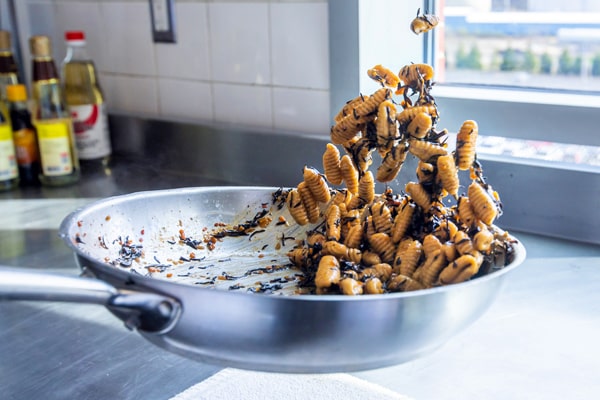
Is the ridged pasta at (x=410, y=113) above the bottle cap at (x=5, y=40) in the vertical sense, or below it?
below

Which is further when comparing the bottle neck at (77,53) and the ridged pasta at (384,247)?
the bottle neck at (77,53)

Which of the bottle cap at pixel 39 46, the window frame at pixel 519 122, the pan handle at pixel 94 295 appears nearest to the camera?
the pan handle at pixel 94 295

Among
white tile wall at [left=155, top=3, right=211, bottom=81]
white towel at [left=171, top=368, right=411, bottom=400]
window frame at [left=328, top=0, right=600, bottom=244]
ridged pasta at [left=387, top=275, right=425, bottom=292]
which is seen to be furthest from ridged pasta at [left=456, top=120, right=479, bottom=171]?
white tile wall at [left=155, top=3, right=211, bottom=81]

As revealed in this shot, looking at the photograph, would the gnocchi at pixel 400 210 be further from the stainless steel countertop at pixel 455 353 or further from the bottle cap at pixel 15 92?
the bottle cap at pixel 15 92

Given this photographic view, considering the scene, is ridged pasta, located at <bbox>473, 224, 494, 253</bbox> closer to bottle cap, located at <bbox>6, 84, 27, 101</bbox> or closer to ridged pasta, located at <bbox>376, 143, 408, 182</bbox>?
ridged pasta, located at <bbox>376, 143, 408, 182</bbox>

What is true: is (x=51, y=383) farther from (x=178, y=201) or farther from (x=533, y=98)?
(x=533, y=98)

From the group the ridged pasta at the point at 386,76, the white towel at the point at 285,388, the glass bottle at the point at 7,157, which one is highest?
the ridged pasta at the point at 386,76

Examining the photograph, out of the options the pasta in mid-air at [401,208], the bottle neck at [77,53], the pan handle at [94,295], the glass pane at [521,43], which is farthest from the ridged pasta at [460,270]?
the bottle neck at [77,53]

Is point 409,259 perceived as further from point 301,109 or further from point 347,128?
point 301,109
